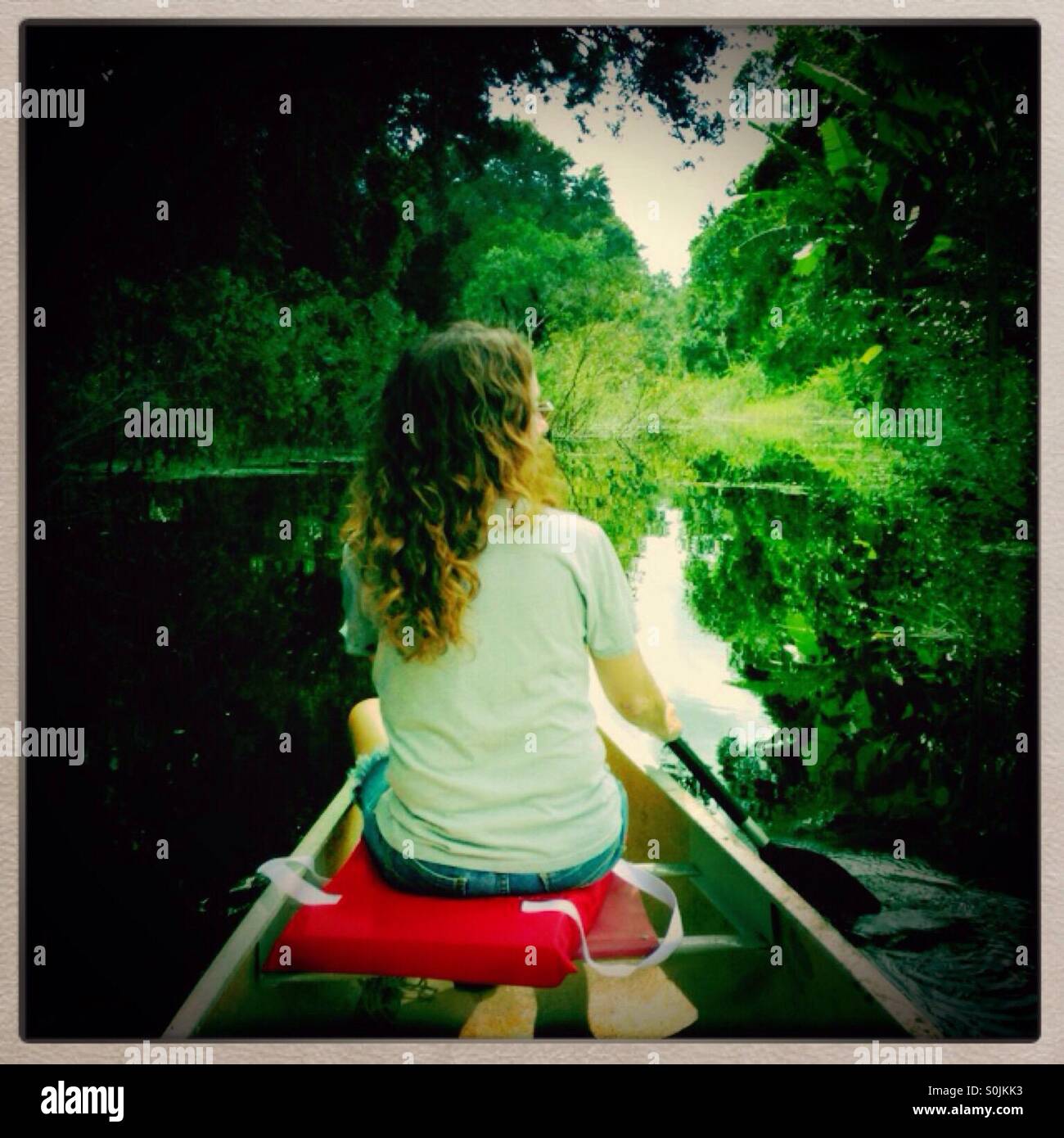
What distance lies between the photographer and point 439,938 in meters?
1.24

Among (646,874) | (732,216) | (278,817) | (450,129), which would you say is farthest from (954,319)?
(278,817)

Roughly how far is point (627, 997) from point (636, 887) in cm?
31

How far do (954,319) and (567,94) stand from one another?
35.5 inches

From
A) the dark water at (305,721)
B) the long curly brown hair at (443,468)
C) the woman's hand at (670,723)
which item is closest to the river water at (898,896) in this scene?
the dark water at (305,721)

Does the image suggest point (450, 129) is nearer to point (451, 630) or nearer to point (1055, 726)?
point (451, 630)

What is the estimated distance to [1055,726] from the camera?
5.32 feet

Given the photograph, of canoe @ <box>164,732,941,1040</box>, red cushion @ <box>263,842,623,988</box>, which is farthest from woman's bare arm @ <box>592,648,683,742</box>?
canoe @ <box>164,732,941,1040</box>

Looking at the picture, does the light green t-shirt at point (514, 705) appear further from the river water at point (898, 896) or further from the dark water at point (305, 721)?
the dark water at point (305, 721)

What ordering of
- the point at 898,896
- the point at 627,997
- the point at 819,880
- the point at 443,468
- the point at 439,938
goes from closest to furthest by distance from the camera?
the point at 439,938 → the point at 443,468 → the point at 627,997 → the point at 819,880 → the point at 898,896

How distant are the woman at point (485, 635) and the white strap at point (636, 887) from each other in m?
0.05

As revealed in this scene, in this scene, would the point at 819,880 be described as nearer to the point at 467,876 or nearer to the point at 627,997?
the point at 627,997

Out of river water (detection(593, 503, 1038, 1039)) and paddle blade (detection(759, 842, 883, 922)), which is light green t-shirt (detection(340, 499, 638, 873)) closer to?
river water (detection(593, 503, 1038, 1039))

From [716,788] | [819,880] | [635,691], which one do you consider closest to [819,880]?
[819,880]

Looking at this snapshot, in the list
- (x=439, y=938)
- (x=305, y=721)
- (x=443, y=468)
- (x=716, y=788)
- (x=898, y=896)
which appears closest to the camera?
(x=439, y=938)
